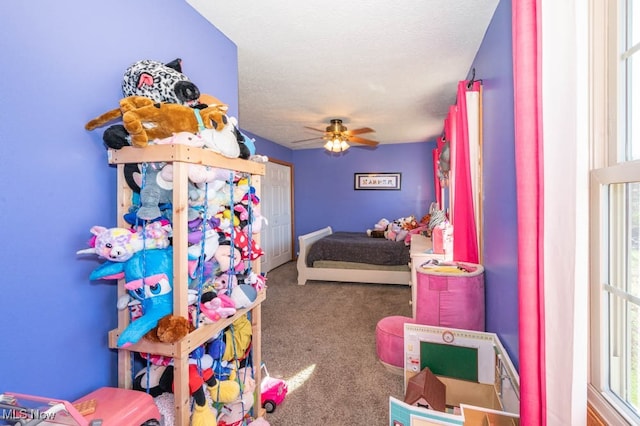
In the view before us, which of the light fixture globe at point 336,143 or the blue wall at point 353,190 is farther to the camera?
the blue wall at point 353,190

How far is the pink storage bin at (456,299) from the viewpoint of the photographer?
185cm

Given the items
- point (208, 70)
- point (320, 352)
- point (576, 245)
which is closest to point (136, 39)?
point (208, 70)

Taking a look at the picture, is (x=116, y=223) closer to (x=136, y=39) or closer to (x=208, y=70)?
(x=136, y=39)

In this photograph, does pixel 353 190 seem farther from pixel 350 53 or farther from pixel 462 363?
pixel 462 363

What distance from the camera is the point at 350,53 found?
207 cm

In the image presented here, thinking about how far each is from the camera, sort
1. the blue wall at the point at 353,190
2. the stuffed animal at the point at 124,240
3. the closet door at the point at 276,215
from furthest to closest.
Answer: the blue wall at the point at 353,190, the closet door at the point at 276,215, the stuffed animal at the point at 124,240

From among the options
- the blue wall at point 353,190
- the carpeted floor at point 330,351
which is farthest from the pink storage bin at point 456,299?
the blue wall at point 353,190

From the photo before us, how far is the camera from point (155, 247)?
1088 millimetres

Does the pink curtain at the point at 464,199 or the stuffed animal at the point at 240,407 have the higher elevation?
the pink curtain at the point at 464,199

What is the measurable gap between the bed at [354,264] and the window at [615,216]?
3292mm

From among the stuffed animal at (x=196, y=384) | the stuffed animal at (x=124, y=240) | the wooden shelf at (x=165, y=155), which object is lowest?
the stuffed animal at (x=196, y=384)

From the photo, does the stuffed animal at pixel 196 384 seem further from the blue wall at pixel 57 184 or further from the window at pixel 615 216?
the window at pixel 615 216

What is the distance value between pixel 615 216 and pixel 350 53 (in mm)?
1780

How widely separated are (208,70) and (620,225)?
1936mm
